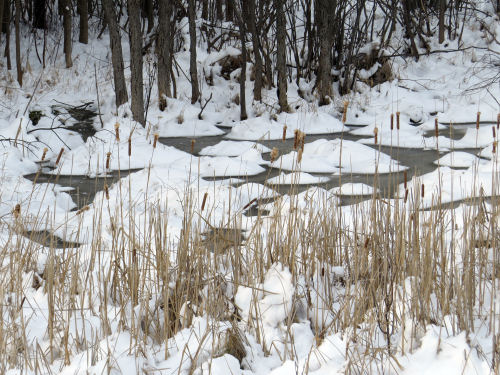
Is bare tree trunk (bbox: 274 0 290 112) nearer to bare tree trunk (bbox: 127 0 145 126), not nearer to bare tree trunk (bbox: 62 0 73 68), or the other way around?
bare tree trunk (bbox: 127 0 145 126)

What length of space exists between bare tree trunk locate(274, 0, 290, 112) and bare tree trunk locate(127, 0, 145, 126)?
215 cm

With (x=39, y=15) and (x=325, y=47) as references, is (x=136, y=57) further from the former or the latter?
(x=39, y=15)

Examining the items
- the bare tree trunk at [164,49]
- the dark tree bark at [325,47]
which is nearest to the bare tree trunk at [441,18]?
the dark tree bark at [325,47]

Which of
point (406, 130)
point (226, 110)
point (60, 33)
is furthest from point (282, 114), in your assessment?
point (60, 33)

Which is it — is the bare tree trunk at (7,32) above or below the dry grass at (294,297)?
above

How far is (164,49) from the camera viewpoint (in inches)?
370

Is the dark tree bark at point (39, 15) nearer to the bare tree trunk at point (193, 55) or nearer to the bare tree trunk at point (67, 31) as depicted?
the bare tree trunk at point (67, 31)

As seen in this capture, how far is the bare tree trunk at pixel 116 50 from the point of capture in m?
8.39

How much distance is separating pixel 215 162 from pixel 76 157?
1.78 m

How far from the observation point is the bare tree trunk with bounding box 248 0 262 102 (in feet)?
29.5

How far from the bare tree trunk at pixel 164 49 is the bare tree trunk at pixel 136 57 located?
114 cm

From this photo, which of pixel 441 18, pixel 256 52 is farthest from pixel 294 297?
pixel 441 18

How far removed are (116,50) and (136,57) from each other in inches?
33.5

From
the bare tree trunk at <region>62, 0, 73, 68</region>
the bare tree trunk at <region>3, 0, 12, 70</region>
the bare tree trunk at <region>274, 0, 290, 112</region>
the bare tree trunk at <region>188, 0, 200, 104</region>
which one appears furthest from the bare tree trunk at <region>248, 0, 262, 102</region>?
the bare tree trunk at <region>3, 0, 12, 70</region>
